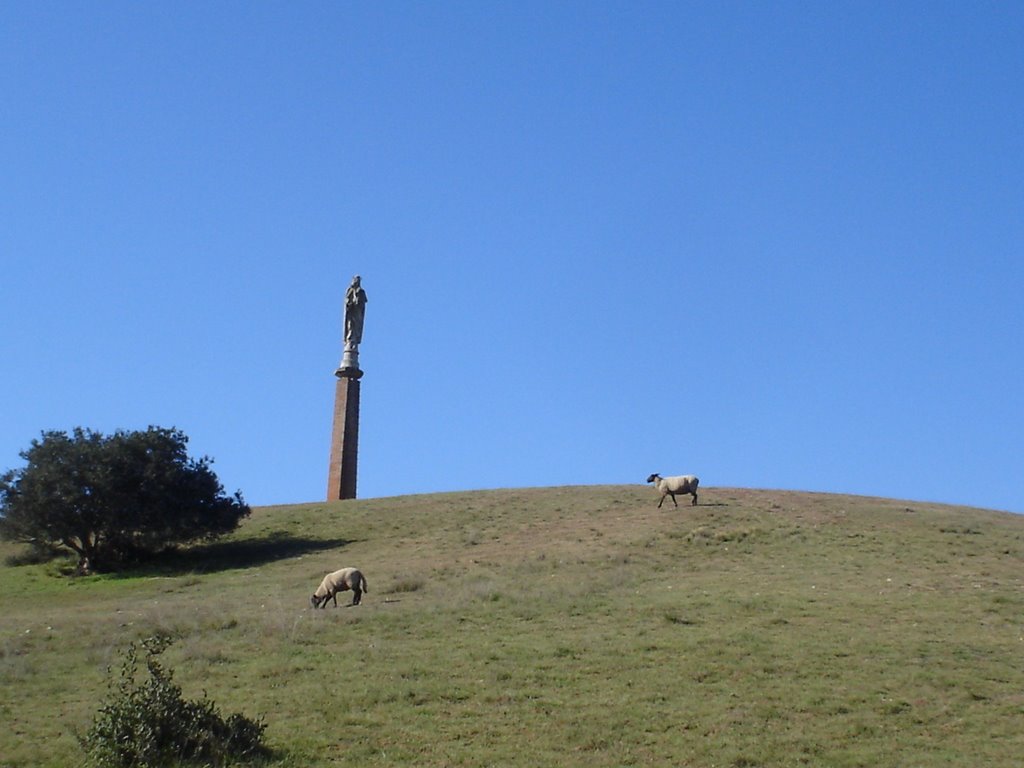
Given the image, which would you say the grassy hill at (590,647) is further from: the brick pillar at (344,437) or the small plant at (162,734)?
the brick pillar at (344,437)

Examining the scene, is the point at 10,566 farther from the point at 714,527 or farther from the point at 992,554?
the point at 992,554

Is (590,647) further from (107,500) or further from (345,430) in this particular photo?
(345,430)

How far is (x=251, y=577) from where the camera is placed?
3591 cm

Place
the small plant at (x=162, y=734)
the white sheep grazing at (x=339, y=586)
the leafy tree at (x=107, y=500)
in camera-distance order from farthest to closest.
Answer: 1. the leafy tree at (x=107, y=500)
2. the white sheep grazing at (x=339, y=586)
3. the small plant at (x=162, y=734)

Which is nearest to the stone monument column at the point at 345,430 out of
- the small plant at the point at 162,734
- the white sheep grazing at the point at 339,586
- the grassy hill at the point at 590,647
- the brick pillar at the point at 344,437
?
Result: the brick pillar at the point at 344,437

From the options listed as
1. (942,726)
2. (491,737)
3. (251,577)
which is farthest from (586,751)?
(251,577)

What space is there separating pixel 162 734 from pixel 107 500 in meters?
27.7

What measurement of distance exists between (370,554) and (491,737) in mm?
22241

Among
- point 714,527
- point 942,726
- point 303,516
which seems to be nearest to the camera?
point 942,726

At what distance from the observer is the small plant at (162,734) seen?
15.4m

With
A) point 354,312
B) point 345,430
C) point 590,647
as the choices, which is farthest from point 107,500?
point 590,647

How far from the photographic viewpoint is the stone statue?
57.6 m

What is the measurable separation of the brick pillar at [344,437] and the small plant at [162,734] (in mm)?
39256

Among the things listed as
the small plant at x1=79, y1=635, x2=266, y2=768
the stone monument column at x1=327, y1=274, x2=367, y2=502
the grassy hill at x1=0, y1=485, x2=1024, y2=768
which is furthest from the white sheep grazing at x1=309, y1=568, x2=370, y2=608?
the stone monument column at x1=327, y1=274, x2=367, y2=502
